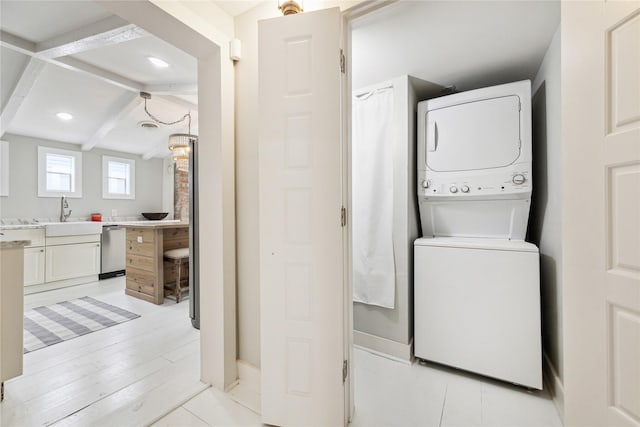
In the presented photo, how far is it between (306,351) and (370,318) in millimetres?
958

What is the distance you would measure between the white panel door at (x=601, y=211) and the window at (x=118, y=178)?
21.0 feet

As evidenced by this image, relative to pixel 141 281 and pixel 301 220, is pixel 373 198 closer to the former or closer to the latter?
pixel 301 220

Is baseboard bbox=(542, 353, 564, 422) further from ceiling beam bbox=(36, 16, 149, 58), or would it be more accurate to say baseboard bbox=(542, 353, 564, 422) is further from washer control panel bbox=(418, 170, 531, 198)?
ceiling beam bbox=(36, 16, 149, 58)

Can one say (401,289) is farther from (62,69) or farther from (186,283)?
(62,69)

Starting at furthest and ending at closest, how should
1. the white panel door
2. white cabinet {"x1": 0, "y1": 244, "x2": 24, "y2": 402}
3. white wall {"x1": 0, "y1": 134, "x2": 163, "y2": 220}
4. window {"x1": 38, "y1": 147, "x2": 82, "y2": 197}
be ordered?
window {"x1": 38, "y1": 147, "x2": 82, "y2": 197}
white wall {"x1": 0, "y1": 134, "x2": 163, "y2": 220}
white cabinet {"x1": 0, "y1": 244, "x2": 24, "y2": 402}
the white panel door

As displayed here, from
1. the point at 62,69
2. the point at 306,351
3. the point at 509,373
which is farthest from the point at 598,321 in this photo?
the point at 62,69

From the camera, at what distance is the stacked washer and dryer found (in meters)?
1.65

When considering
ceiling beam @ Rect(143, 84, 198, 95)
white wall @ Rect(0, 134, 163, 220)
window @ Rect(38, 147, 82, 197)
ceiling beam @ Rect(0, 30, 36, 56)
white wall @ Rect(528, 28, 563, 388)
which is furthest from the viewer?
window @ Rect(38, 147, 82, 197)

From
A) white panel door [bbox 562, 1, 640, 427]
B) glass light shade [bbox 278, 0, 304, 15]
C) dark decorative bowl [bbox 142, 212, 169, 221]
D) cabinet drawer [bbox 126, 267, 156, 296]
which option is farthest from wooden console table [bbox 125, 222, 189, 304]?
white panel door [bbox 562, 1, 640, 427]

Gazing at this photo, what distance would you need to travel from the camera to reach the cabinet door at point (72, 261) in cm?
380

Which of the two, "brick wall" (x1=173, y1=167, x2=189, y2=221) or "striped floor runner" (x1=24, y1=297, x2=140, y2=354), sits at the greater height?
"brick wall" (x1=173, y1=167, x2=189, y2=221)

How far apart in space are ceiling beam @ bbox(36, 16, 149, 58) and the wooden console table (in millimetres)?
1854

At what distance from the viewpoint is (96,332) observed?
2.49 meters

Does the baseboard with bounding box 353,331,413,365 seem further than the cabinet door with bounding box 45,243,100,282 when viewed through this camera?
No
